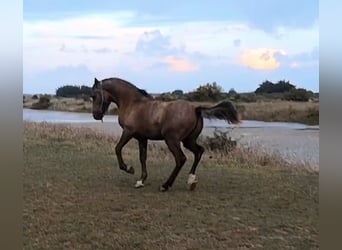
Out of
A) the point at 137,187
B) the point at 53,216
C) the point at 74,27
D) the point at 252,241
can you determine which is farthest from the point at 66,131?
Answer: the point at 252,241

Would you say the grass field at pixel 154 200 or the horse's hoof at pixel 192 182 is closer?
the grass field at pixel 154 200

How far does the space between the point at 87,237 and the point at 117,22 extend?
773 millimetres

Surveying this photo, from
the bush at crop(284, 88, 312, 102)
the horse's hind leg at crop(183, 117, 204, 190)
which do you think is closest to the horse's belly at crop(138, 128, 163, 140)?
the horse's hind leg at crop(183, 117, 204, 190)

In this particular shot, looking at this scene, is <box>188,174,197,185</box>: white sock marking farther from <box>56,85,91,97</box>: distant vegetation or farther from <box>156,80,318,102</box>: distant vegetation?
<box>56,85,91,97</box>: distant vegetation

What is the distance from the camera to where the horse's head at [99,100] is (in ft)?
7.29

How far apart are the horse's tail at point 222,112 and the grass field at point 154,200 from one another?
0.35 meters

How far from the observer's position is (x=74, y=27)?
6.18ft

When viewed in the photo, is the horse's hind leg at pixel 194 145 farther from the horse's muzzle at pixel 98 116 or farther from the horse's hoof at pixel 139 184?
the horse's muzzle at pixel 98 116

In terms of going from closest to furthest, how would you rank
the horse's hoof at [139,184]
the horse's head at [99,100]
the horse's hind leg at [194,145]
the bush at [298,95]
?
1. the bush at [298,95]
2. the horse's head at [99,100]
3. the horse's hind leg at [194,145]
4. the horse's hoof at [139,184]

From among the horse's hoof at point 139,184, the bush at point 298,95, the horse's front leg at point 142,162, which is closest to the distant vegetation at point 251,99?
the bush at point 298,95

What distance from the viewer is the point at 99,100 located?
2266mm

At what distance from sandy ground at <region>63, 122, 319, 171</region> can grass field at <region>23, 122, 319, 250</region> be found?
0.09 meters

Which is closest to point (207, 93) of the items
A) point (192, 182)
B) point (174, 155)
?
point (174, 155)

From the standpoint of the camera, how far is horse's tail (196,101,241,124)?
2.13m
